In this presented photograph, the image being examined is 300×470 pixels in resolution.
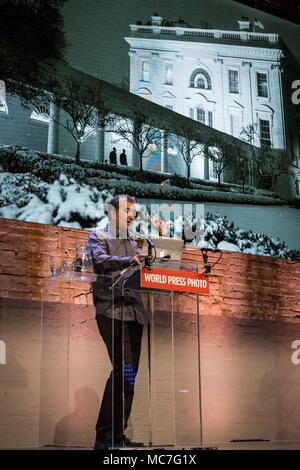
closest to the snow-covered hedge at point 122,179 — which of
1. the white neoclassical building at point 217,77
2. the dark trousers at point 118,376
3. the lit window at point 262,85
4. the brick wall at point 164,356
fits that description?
the white neoclassical building at point 217,77

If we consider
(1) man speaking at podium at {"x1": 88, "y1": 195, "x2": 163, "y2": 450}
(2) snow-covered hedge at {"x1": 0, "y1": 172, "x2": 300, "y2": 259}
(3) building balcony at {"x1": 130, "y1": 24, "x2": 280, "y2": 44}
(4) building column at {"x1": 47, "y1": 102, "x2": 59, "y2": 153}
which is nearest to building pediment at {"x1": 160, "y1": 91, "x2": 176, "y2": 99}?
(3) building balcony at {"x1": 130, "y1": 24, "x2": 280, "y2": 44}

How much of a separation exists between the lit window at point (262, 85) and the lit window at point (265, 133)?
0.81 feet

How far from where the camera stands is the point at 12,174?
4637 millimetres

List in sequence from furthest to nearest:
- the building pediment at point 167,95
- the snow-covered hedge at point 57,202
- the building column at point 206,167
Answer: the building column at point 206,167
the building pediment at point 167,95
the snow-covered hedge at point 57,202

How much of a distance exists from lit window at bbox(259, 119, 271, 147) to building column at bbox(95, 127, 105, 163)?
1.64m

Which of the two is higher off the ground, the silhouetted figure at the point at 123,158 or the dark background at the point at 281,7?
the dark background at the point at 281,7

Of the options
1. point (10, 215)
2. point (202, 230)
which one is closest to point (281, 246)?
point (202, 230)

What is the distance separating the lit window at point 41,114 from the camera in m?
4.73

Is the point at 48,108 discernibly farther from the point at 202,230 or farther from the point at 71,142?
the point at 202,230

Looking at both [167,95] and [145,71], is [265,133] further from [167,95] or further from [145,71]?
[145,71]

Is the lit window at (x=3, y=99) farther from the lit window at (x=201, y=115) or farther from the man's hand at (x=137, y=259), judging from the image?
the lit window at (x=201, y=115)

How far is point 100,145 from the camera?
4.99m

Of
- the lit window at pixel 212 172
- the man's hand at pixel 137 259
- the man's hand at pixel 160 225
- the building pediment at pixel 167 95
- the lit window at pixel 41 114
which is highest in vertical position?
the building pediment at pixel 167 95

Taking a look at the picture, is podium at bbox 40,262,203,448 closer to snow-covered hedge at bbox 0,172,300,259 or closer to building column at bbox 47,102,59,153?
snow-covered hedge at bbox 0,172,300,259
